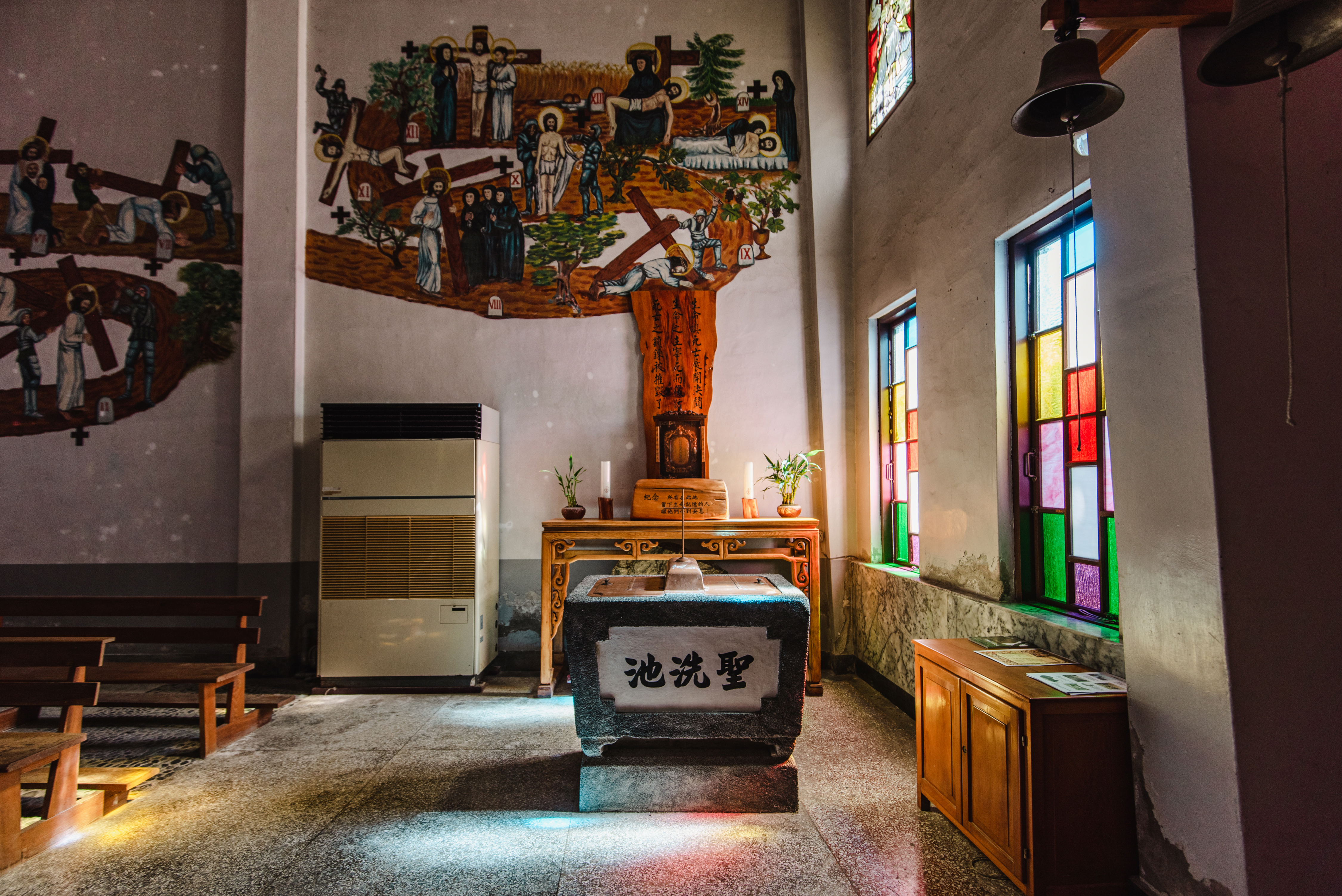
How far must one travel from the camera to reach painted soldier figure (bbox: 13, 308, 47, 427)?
548 cm

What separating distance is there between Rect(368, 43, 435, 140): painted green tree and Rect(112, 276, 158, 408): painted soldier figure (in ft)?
8.00

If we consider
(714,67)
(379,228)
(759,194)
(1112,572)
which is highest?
(714,67)

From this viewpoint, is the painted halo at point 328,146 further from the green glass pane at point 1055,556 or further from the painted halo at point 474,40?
the green glass pane at point 1055,556

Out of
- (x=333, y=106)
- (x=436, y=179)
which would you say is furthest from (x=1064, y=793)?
(x=333, y=106)

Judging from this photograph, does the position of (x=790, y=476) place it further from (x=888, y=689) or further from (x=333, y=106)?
(x=333, y=106)

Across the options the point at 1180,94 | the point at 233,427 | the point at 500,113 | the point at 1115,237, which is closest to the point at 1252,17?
the point at 1180,94

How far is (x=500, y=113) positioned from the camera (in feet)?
18.6

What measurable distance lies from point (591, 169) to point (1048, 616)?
4.62 meters

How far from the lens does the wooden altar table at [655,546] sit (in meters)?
4.80

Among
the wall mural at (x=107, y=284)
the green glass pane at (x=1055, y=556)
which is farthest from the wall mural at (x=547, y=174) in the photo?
the green glass pane at (x=1055, y=556)

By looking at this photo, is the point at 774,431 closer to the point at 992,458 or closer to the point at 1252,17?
the point at 992,458

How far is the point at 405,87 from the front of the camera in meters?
5.67

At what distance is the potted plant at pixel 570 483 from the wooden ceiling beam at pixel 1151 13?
396 centimetres

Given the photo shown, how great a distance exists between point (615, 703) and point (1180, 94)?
300 cm
